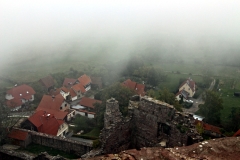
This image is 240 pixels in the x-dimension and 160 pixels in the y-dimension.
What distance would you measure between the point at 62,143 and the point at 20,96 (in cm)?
2932

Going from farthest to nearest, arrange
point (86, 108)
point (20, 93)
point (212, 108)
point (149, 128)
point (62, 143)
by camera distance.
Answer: point (20, 93), point (86, 108), point (212, 108), point (62, 143), point (149, 128)

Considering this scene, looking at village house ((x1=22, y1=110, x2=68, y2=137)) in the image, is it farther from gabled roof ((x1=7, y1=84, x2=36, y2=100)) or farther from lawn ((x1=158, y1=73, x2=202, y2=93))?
lawn ((x1=158, y1=73, x2=202, y2=93))

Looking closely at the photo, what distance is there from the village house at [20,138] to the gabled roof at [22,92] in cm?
2248

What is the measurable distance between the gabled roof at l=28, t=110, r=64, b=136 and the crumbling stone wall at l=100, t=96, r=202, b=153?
80.7ft

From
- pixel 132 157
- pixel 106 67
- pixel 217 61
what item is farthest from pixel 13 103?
pixel 217 61

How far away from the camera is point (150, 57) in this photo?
111 meters

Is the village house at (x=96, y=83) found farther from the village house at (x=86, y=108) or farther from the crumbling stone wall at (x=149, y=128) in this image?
the crumbling stone wall at (x=149, y=128)

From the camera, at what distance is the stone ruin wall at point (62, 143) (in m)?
33.9

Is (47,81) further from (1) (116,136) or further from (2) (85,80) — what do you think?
(1) (116,136)

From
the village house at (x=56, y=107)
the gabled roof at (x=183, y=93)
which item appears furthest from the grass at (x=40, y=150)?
the gabled roof at (x=183, y=93)

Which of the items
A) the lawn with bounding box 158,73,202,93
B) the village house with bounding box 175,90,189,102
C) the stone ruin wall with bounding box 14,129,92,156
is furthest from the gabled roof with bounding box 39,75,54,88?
the stone ruin wall with bounding box 14,129,92,156

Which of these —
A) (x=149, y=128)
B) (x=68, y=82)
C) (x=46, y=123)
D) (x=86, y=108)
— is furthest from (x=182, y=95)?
(x=149, y=128)

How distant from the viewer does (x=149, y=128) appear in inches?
701

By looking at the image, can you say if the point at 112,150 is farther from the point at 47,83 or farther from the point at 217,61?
the point at 217,61
